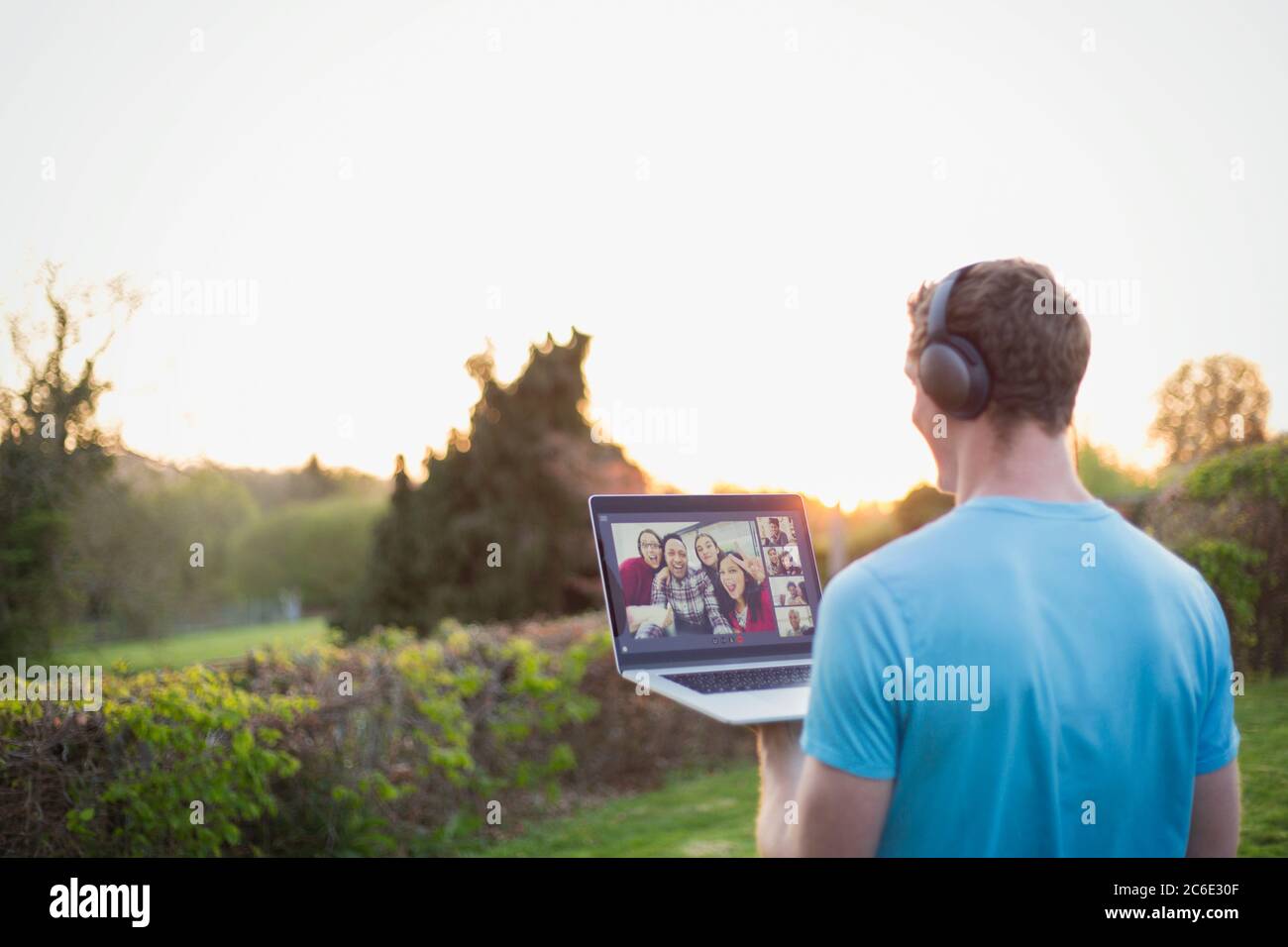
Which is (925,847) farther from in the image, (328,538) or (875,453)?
(328,538)

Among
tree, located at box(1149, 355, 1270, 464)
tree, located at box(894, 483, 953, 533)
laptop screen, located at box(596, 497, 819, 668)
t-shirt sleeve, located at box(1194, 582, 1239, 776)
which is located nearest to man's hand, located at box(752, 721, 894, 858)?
t-shirt sleeve, located at box(1194, 582, 1239, 776)

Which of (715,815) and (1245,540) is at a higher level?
(1245,540)

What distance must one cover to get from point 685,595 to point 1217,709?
0.97m

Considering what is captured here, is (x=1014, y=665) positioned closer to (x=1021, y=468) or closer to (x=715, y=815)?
(x=1021, y=468)

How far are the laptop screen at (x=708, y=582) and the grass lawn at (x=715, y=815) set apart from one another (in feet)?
10.3

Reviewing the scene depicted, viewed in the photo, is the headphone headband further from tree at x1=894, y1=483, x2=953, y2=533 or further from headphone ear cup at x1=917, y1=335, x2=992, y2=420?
tree at x1=894, y1=483, x2=953, y2=533

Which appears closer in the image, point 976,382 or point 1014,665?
point 1014,665

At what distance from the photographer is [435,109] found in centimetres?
899

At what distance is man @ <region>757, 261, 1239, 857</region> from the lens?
1.20m

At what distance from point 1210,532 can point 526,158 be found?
6247mm

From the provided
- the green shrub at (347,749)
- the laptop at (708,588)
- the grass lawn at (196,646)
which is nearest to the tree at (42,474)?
the grass lawn at (196,646)

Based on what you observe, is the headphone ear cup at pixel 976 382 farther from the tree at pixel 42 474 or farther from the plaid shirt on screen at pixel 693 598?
the tree at pixel 42 474

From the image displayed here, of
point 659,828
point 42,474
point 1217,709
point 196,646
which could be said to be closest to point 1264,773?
point 659,828

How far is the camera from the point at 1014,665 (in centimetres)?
121
